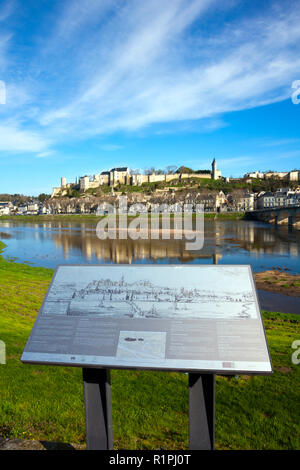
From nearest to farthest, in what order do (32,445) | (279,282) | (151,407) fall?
(32,445), (151,407), (279,282)

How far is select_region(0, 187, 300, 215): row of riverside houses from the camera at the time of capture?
297ft

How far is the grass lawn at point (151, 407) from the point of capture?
378 cm

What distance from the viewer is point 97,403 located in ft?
10.6

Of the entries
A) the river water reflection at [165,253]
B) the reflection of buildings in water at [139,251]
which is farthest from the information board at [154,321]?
the reflection of buildings in water at [139,251]

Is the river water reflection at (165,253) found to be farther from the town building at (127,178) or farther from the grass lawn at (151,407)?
the town building at (127,178)

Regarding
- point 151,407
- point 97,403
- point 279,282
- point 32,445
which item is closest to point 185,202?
point 279,282

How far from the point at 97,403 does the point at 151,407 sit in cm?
146

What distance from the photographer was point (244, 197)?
313 ft

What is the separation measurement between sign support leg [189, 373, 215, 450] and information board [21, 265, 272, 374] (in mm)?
254

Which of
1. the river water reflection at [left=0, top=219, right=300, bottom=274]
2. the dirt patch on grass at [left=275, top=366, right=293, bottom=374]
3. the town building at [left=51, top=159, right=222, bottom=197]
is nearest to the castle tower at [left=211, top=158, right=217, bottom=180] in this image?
the town building at [left=51, top=159, right=222, bottom=197]

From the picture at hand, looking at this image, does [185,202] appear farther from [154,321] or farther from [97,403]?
[97,403]

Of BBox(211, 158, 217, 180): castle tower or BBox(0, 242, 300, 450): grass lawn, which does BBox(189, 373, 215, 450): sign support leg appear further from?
BBox(211, 158, 217, 180): castle tower

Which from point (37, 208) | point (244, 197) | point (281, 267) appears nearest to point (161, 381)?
point (281, 267)

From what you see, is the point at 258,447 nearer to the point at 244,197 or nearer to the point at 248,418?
the point at 248,418
